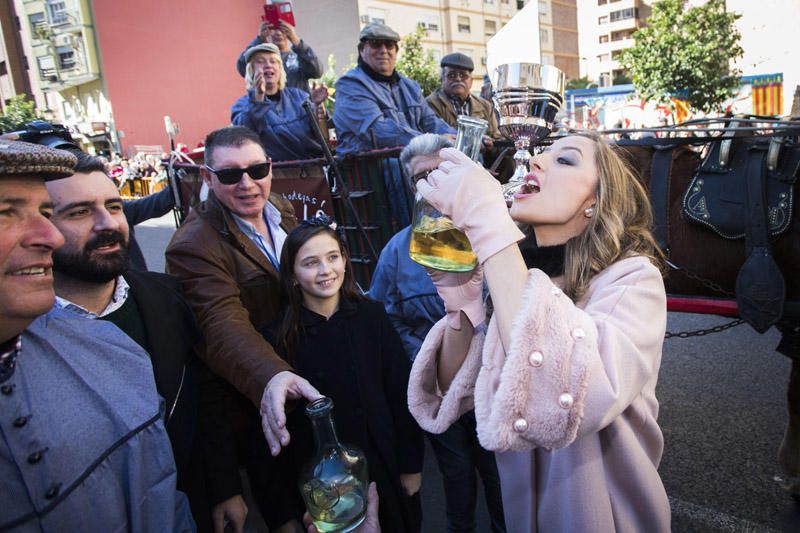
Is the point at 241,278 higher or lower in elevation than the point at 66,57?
lower

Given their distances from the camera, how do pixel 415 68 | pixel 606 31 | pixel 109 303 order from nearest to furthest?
pixel 109 303 → pixel 415 68 → pixel 606 31

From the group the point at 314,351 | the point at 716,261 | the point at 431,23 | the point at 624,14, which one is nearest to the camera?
the point at 314,351

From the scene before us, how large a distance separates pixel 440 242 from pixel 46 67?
41045 millimetres

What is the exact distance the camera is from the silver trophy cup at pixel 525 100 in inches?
53.3

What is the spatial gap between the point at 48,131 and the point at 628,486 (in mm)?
2262

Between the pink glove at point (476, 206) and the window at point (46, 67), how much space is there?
129 ft

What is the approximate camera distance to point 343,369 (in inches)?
78.4

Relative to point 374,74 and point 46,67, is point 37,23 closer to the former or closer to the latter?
point 46,67

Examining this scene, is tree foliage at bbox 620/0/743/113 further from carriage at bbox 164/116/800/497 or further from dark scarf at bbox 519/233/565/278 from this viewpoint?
dark scarf at bbox 519/233/565/278

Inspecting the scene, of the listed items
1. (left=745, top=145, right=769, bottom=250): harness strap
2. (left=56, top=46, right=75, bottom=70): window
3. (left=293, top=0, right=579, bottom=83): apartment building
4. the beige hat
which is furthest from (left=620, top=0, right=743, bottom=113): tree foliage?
(left=56, top=46, right=75, bottom=70): window

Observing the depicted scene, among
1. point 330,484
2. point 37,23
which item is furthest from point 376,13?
point 330,484

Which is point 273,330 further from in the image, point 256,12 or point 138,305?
point 256,12

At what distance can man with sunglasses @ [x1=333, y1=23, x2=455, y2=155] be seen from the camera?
13.0 feet

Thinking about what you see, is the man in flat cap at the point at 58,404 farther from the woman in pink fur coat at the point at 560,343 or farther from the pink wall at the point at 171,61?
the pink wall at the point at 171,61
